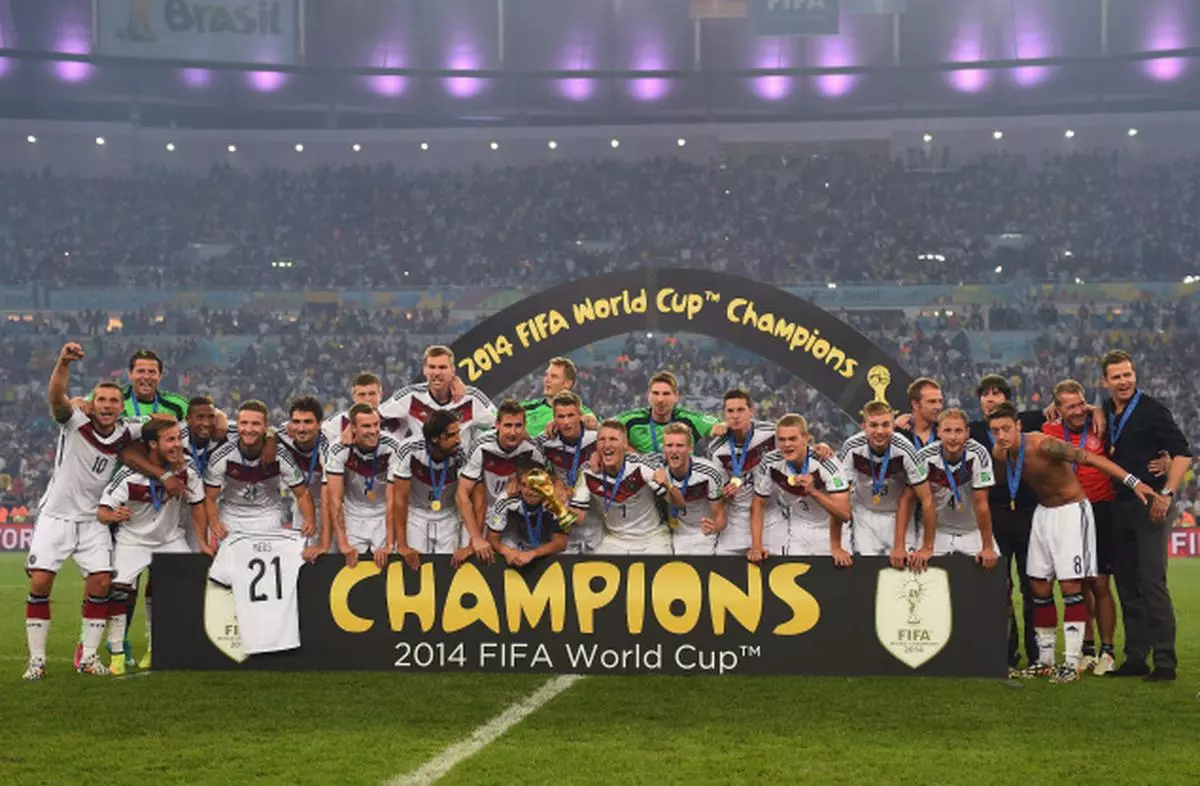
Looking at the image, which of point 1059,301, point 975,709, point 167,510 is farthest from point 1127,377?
point 1059,301

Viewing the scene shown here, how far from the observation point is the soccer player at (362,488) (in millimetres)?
9336

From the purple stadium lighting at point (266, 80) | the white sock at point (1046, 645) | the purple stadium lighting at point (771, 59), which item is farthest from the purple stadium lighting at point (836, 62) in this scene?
the white sock at point (1046, 645)

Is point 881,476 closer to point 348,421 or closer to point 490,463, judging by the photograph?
point 490,463

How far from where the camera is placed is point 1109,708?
793 centimetres

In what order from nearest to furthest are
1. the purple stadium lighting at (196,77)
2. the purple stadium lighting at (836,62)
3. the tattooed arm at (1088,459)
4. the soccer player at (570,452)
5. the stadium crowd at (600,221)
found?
the tattooed arm at (1088,459), the soccer player at (570,452), the stadium crowd at (600,221), the purple stadium lighting at (196,77), the purple stadium lighting at (836,62)

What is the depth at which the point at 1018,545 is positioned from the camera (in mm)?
9594

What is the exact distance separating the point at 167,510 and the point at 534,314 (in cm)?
342

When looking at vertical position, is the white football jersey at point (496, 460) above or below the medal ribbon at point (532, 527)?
above

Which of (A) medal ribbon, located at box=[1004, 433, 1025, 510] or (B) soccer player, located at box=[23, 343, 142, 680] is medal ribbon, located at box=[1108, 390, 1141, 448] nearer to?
(A) medal ribbon, located at box=[1004, 433, 1025, 510]

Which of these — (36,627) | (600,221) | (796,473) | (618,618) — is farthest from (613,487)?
(600,221)

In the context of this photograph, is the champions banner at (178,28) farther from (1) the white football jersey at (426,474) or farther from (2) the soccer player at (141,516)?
(2) the soccer player at (141,516)

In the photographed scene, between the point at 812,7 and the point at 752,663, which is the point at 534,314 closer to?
the point at 752,663

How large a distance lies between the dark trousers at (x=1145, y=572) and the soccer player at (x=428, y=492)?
3.69 meters

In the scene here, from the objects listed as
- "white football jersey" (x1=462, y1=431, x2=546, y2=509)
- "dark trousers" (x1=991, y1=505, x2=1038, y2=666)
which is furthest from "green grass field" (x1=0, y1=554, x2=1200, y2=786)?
"white football jersey" (x1=462, y1=431, x2=546, y2=509)
